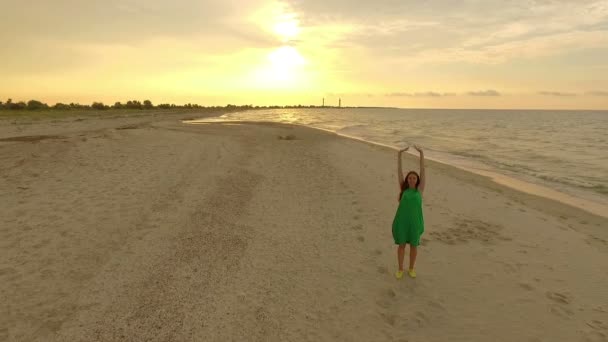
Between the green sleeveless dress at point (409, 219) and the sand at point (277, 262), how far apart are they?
0.88 metres

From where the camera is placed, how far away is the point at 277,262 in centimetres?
725

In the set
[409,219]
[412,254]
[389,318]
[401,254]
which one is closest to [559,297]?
[412,254]

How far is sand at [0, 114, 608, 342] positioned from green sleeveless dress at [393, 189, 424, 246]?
880mm

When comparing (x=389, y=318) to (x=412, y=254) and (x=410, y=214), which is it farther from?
(x=410, y=214)

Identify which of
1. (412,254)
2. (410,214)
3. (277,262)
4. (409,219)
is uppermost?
(410,214)

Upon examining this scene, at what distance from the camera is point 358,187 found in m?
13.4

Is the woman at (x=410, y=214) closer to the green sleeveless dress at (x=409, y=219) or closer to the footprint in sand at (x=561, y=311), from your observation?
the green sleeveless dress at (x=409, y=219)

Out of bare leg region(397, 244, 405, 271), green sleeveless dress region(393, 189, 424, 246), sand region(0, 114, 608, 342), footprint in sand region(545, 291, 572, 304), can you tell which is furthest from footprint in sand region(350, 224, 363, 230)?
footprint in sand region(545, 291, 572, 304)

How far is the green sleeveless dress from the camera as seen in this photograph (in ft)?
20.8

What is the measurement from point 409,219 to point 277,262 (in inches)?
110

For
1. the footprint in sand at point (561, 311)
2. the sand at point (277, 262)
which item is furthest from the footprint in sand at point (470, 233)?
the footprint in sand at point (561, 311)

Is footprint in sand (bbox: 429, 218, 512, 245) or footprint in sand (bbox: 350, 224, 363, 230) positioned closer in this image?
footprint in sand (bbox: 429, 218, 512, 245)

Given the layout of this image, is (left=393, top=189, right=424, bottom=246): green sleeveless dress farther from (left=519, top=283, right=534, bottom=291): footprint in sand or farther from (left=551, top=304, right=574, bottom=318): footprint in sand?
(left=551, top=304, right=574, bottom=318): footprint in sand

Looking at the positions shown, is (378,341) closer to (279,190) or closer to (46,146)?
(279,190)
